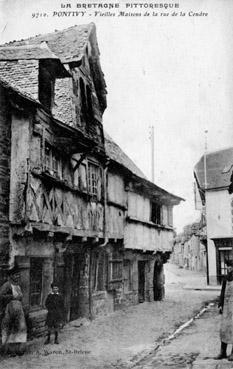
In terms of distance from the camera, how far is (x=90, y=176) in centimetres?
1389

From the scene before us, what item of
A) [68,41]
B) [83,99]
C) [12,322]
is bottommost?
[12,322]

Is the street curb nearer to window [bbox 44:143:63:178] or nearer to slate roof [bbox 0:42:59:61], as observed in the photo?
window [bbox 44:143:63:178]

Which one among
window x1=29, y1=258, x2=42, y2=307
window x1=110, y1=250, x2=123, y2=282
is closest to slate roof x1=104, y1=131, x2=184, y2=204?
window x1=110, y1=250, x2=123, y2=282

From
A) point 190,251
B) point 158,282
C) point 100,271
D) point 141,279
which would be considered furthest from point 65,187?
point 190,251

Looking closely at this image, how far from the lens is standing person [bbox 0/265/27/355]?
28.8ft

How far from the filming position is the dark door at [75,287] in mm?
13242

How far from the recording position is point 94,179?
14.2 metres

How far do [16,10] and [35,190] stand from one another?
148 inches

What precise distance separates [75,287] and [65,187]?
3493 mm

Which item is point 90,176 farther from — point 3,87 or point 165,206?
point 165,206

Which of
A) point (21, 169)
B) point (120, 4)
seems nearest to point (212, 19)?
point (120, 4)

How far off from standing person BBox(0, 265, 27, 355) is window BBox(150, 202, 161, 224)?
483 inches

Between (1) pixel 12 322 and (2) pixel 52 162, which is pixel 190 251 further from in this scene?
(1) pixel 12 322

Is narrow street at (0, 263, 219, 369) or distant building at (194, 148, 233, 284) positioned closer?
narrow street at (0, 263, 219, 369)
